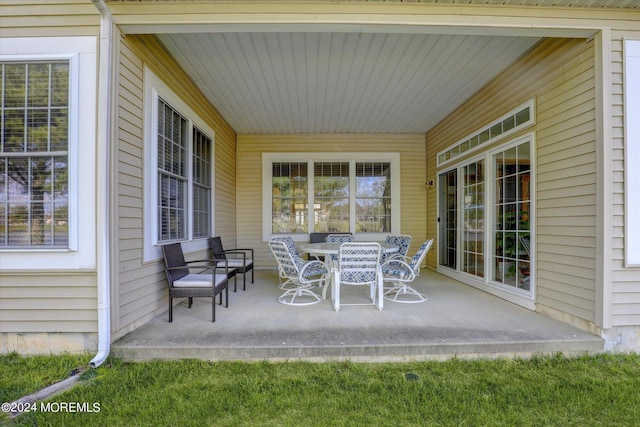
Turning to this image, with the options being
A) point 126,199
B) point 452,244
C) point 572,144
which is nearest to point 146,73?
point 126,199

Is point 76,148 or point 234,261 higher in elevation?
point 76,148

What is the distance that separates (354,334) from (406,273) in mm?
1366

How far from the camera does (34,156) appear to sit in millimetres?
2561

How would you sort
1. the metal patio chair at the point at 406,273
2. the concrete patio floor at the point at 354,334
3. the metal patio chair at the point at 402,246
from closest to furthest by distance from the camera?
the concrete patio floor at the point at 354,334, the metal patio chair at the point at 406,273, the metal patio chair at the point at 402,246

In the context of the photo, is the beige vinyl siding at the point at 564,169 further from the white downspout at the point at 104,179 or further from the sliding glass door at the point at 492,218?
the white downspout at the point at 104,179

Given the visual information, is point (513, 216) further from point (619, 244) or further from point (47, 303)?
point (47, 303)

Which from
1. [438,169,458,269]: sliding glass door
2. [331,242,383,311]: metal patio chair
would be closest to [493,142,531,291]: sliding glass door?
[438,169,458,269]: sliding glass door

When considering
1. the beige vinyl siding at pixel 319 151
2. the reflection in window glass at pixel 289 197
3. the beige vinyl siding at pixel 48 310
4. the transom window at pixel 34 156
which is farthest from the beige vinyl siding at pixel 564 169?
the transom window at pixel 34 156

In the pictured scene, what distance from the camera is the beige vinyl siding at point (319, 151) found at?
654 centimetres

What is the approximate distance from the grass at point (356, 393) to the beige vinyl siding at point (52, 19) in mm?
2900

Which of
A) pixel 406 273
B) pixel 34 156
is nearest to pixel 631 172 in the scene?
pixel 406 273

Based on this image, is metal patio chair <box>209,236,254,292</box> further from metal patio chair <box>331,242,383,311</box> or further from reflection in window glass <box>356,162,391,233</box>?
reflection in window glass <box>356,162,391,233</box>

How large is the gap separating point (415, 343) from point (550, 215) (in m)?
2.18

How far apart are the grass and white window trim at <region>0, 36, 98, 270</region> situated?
86cm
